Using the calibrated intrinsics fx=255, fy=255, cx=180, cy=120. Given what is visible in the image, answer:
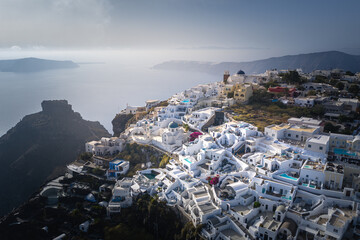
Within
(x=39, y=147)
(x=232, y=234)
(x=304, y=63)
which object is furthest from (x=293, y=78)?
(x=304, y=63)

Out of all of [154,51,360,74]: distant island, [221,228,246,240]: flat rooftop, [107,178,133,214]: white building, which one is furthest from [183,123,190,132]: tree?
[154,51,360,74]: distant island

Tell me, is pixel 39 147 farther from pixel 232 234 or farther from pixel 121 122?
pixel 232 234

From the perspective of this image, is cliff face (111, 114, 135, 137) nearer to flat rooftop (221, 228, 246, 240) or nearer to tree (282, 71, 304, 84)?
tree (282, 71, 304, 84)

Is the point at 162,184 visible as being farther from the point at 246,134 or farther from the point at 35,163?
the point at 35,163

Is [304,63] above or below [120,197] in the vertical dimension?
above

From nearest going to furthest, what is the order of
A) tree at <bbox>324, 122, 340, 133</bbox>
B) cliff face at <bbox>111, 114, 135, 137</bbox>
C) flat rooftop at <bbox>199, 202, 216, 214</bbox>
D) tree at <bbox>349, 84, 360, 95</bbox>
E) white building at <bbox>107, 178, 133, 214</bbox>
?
flat rooftop at <bbox>199, 202, 216, 214</bbox> < white building at <bbox>107, 178, 133, 214</bbox> < tree at <bbox>324, 122, 340, 133</bbox> < tree at <bbox>349, 84, 360, 95</bbox> < cliff face at <bbox>111, 114, 135, 137</bbox>

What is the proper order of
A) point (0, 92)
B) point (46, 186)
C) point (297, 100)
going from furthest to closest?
1. point (0, 92)
2. point (297, 100)
3. point (46, 186)

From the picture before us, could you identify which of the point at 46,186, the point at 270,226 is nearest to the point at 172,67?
the point at 46,186

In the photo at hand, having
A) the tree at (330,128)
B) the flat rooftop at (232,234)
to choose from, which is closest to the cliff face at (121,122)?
the tree at (330,128)
